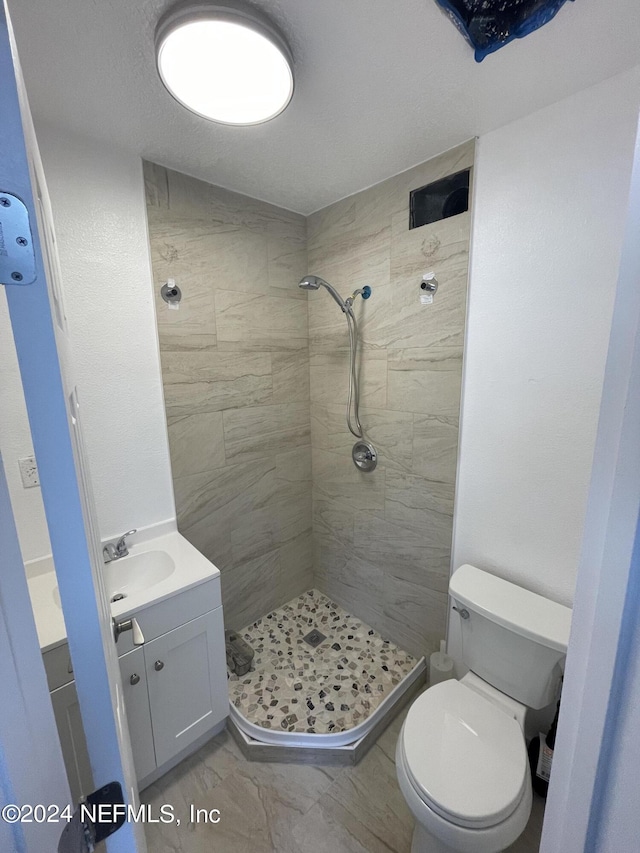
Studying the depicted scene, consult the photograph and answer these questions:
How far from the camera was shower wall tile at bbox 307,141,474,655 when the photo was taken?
1.57 metres

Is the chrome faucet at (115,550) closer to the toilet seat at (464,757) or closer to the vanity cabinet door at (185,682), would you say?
the vanity cabinet door at (185,682)

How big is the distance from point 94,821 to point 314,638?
1.75 meters

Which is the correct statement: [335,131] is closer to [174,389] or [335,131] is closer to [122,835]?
[174,389]

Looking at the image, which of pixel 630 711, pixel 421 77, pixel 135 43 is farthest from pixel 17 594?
pixel 421 77

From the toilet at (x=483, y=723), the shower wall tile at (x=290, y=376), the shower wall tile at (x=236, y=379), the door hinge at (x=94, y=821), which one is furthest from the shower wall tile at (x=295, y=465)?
the door hinge at (x=94, y=821)

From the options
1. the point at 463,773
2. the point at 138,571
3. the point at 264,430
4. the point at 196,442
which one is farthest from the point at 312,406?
the point at 463,773

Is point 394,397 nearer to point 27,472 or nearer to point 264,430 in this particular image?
point 264,430

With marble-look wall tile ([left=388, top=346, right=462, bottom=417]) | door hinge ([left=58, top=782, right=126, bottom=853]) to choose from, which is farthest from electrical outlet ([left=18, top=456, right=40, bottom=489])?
marble-look wall tile ([left=388, top=346, right=462, bottom=417])

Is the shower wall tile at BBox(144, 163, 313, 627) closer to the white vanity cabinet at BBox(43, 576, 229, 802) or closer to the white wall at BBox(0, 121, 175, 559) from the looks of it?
the white wall at BBox(0, 121, 175, 559)

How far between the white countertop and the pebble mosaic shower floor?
30.5 inches

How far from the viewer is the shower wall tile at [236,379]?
1635mm

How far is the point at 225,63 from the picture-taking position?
99 centimetres

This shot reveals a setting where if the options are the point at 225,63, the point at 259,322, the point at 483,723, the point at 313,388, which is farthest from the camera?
the point at 313,388

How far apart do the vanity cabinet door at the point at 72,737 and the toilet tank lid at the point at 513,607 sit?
138 cm
